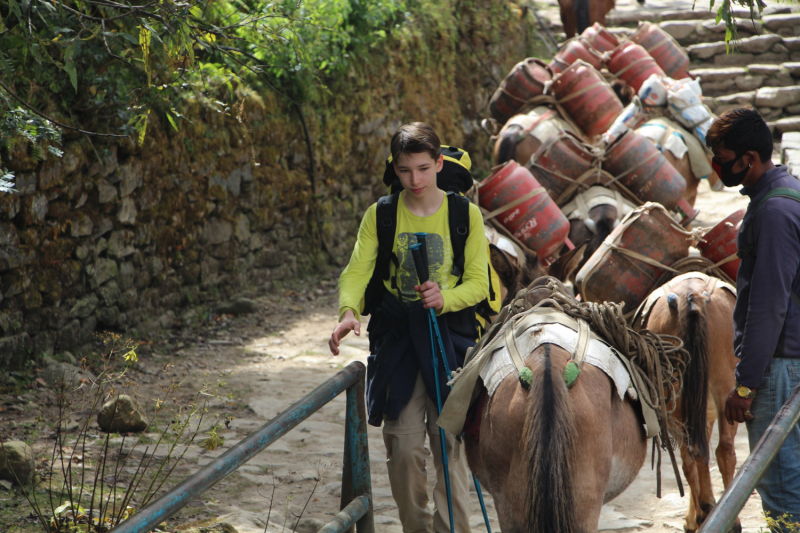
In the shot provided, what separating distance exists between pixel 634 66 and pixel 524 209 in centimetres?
373

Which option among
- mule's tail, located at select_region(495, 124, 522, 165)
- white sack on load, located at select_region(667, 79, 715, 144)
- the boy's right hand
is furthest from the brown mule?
white sack on load, located at select_region(667, 79, 715, 144)

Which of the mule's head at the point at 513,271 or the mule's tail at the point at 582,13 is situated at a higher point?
the mule's tail at the point at 582,13

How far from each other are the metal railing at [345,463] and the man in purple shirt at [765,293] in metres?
1.36

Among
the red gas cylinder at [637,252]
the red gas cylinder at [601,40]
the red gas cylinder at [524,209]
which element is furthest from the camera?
the red gas cylinder at [601,40]

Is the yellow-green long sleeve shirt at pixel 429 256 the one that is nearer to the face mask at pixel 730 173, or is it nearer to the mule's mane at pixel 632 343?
the mule's mane at pixel 632 343

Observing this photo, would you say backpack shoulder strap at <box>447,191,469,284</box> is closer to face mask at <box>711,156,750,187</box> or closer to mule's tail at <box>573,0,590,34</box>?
face mask at <box>711,156,750,187</box>

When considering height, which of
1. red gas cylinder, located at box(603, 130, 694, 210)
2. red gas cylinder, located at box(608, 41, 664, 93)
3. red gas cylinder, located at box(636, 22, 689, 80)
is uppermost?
red gas cylinder, located at box(636, 22, 689, 80)

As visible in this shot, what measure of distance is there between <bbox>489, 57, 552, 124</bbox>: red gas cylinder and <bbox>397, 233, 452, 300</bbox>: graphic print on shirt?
4.11 m

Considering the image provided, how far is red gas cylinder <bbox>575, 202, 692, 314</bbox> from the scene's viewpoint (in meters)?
3.82

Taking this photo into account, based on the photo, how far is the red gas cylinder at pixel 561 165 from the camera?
5.17 metres

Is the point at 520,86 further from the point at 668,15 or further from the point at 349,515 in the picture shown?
the point at 668,15

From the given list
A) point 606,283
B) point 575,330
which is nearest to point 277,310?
point 606,283

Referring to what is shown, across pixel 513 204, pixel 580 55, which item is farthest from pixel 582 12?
pixel 513 204

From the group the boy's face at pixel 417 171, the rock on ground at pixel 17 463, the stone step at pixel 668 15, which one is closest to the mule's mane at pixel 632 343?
the boy's face at pixel 417 171
